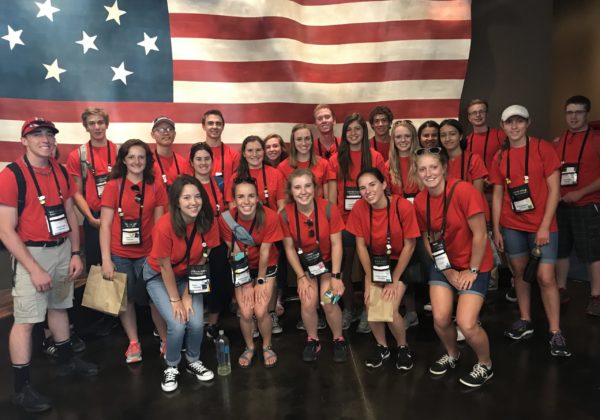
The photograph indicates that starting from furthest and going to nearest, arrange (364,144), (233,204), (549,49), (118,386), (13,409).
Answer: (549,49) < (364,144) < (233,204) < (118,386) < (13,409)

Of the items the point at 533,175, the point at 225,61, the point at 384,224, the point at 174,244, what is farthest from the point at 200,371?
the point at 225,61

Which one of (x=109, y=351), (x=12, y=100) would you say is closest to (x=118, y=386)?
(x=109, y=351)

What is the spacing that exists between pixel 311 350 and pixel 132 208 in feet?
5.81

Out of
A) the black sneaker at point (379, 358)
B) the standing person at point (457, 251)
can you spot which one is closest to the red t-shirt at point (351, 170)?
the standing person at point (457, 251)

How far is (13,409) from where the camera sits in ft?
9.05

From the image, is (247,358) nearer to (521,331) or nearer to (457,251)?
(457,251)

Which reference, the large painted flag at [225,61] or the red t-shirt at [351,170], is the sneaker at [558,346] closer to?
the red t-shirt at [351,170]

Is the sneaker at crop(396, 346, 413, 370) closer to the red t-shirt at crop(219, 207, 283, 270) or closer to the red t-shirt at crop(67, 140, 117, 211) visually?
the red t-shirt at crop(219, 207, 283, 270)

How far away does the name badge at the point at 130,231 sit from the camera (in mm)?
3145

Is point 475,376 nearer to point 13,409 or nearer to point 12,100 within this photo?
point 13,409

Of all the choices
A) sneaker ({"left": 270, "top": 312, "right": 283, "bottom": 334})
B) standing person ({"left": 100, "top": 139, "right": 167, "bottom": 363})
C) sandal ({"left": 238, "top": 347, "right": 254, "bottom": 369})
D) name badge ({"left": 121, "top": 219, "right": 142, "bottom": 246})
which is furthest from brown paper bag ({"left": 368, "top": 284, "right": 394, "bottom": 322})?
name badge ({"left": 121, "top": 219, "right": 142, "bottom": 246})

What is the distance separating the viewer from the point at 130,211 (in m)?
3.14

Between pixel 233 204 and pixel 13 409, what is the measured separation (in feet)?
6.68

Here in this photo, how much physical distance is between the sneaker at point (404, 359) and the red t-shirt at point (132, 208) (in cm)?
210
